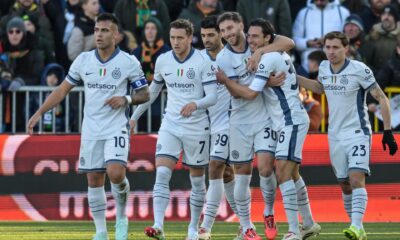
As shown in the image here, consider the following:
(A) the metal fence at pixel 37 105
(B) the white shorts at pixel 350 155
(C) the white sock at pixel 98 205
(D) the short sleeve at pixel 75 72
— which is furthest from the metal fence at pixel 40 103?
(C) the white sock at pixel 98 205

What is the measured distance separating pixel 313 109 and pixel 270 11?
2233 mm

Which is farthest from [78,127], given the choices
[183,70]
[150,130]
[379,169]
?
[183,70]

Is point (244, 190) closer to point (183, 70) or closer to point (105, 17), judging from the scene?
point (183, 70)

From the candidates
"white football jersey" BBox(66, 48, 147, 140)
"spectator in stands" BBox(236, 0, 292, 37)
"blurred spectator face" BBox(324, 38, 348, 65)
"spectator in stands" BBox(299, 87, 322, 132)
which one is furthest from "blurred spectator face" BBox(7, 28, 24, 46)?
"blurred spectator face" BBox(324, 38, 348, 65)

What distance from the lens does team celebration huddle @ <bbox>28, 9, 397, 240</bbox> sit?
47.5ft

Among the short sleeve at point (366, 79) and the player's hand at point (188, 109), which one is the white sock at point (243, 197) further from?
the short sleeve at point (366, 79)

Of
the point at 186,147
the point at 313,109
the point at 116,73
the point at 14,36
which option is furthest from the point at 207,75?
the point at 14,36

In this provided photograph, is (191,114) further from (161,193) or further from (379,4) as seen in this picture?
(379,4)

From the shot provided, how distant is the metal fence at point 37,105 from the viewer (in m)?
21.0

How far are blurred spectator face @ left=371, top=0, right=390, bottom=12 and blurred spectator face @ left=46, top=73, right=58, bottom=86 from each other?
575 cm

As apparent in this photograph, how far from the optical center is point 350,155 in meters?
15.1

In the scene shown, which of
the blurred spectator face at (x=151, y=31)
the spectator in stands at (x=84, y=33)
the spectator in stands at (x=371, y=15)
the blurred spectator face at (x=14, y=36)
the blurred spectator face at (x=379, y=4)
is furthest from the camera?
the spectator in stands at (x=371, y=15)

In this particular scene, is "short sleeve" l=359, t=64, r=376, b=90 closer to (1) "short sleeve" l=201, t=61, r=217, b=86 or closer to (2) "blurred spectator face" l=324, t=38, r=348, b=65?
(2) "blurred spectator face" l=324, t=38, r=348, b=65

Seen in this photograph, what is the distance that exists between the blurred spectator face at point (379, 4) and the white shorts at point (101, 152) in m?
9.17
